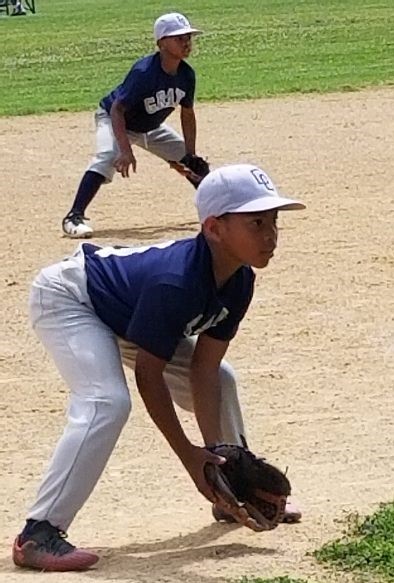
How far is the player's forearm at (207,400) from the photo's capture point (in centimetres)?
498

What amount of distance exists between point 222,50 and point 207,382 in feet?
67.2

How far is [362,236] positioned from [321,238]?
28 cm

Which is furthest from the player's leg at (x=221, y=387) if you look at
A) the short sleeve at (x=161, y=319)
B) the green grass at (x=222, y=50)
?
the green grass at (x=222, y=50)

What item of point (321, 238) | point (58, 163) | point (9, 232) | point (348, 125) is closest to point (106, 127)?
point (9, 232)

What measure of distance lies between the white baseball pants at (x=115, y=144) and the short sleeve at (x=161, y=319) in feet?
20.6

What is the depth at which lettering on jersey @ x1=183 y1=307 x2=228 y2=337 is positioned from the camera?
183 inches

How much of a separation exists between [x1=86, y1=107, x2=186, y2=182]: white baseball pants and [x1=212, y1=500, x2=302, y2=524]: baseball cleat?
5823 millimetres

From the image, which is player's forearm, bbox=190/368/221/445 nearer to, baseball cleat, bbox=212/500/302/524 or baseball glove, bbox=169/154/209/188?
baseball cleat, bbox=212/500/302/524

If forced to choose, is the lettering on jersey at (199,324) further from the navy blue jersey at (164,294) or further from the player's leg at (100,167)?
the player's leg at (100,167)

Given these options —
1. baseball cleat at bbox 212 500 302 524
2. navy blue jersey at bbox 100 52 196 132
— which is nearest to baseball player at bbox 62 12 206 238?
navy blue jersey at bbox 100 52 196 132

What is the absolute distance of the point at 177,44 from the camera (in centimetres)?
1030

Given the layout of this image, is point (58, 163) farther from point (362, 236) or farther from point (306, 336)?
point (306, 336)

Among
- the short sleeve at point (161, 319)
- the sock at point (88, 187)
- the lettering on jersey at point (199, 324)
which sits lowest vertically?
the sock at point (88, 187)

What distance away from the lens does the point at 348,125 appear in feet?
50.3
